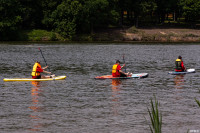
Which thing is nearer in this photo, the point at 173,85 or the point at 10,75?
the point at 173,85

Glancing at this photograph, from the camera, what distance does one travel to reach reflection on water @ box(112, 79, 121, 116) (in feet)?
75.6

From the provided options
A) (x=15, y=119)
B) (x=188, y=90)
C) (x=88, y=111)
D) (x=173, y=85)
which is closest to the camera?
(x=15, y=119)

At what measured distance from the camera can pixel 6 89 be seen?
30.2 metres

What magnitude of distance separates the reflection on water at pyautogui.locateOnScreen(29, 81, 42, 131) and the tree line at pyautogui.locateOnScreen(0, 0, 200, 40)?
71220 millimetres

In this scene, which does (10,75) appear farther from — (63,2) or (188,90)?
(63,2)

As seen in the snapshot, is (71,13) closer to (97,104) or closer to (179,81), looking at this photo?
(179,81)

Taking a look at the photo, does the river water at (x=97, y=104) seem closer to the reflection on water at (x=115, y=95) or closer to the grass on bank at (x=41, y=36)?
the reflection on water at (x=115, y=95)

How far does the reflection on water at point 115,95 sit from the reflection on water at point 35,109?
4001 mm

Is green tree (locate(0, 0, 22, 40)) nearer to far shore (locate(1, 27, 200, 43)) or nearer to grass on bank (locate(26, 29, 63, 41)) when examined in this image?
far shore (locate(1, 27, 200, 43))

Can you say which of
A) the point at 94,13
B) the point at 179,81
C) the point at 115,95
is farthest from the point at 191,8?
the point at 115,95

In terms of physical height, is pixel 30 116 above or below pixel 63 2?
below

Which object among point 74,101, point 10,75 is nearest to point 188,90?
point 74,101

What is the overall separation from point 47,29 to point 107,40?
17587 mm

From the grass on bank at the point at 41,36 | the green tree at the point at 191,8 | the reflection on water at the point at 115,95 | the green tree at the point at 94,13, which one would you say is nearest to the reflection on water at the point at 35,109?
the reflection on water at the point at 115,95
